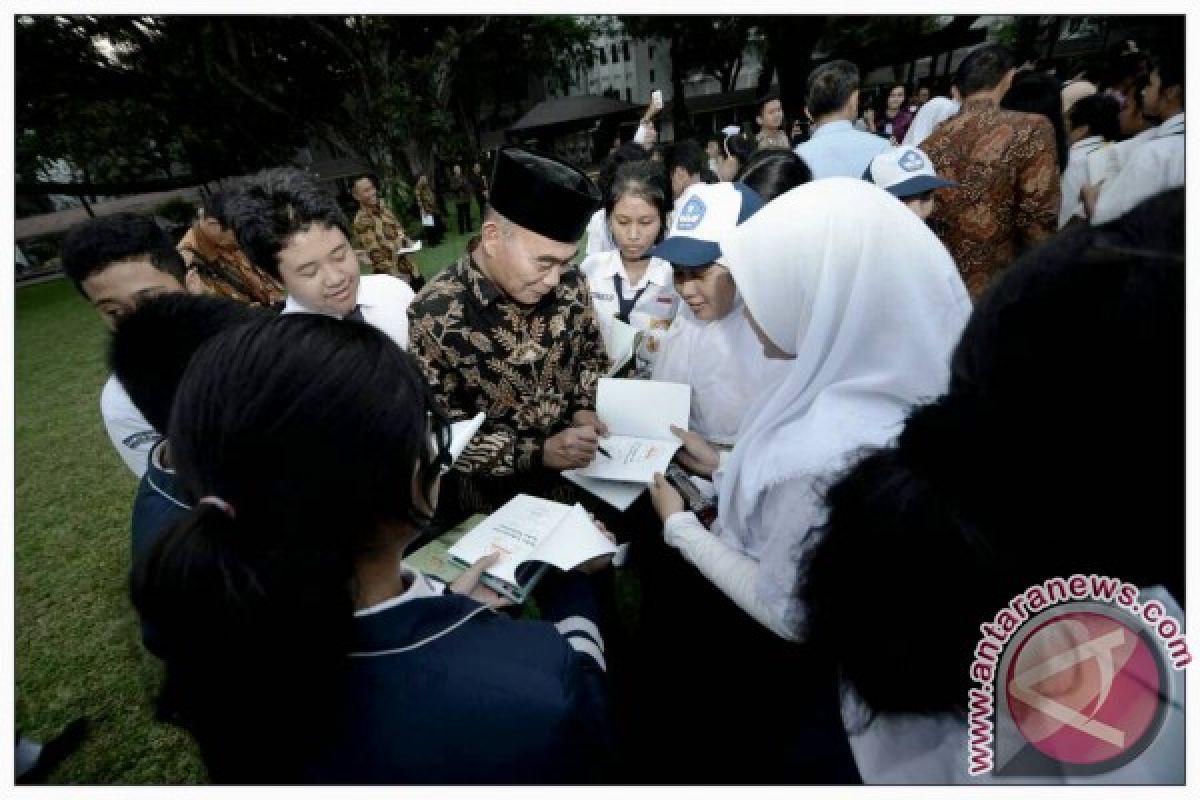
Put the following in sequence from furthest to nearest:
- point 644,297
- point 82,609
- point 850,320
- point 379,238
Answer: point 379,238 → point 644,297 → point 82,609 → point 850,320

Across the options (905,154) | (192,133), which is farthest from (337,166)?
(905,154)

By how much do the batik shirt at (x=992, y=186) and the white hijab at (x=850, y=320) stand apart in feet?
5.97

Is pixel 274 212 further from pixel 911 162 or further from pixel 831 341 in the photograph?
pixel 911 162

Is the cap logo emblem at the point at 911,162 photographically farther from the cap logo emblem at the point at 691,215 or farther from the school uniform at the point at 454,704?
the school uniform at the point at 454,704

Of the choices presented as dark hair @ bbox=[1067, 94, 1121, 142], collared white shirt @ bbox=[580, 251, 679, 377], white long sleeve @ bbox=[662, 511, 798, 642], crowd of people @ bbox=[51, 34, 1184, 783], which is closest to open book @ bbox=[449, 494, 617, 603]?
crowd of people @ bbox=[51, 34, 1184, 783]

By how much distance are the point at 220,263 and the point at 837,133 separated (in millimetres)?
3875

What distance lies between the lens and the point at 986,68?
3.17 meters

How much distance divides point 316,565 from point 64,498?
4.27 m

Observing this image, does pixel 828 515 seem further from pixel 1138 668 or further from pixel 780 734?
pixel 780 734

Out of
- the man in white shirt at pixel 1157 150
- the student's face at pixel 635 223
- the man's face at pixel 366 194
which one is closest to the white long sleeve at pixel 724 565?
the student's face at pixel 635 223

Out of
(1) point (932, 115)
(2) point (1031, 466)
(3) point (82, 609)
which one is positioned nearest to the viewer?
(2) point (1031, 466)

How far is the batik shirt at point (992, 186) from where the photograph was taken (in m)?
2.54

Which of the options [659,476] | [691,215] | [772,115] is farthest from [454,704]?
[772,115]

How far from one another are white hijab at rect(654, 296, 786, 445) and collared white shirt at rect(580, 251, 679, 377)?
465 mm
